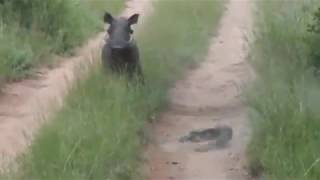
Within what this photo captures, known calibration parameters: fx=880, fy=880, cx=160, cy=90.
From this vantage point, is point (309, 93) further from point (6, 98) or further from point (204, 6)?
point (204, 6)

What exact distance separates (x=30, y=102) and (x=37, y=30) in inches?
147

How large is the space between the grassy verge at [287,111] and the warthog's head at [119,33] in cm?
168

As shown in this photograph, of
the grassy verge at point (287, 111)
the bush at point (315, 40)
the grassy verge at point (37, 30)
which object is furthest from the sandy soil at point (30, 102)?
the bush at point (315, 40)

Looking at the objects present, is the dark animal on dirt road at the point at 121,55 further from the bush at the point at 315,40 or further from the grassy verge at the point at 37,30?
the bush at the point at 315,40

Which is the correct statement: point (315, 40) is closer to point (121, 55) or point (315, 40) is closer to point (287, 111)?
point (121, 55)

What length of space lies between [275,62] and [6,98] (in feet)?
10.9

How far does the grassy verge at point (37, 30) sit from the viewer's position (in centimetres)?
1220

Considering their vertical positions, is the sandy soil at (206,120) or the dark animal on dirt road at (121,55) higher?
the dark animal on dirt road at (121,55)

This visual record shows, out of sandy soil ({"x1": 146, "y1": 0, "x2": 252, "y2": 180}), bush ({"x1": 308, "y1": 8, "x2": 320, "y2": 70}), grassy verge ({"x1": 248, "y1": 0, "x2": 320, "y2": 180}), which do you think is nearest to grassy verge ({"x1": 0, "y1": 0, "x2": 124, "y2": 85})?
Answer: sandy soil ({"x1": 146, "y1": 0, "x2": 252, "y2": 180})

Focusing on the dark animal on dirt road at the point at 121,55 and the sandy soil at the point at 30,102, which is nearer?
the sandy soil at the point at 30,102

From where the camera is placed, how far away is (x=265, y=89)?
28.9 ft

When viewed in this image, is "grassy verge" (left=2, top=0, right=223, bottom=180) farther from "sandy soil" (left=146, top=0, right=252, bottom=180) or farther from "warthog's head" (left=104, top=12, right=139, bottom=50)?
"warthog's head" (left=104, top=12, right=139, bottom=50)

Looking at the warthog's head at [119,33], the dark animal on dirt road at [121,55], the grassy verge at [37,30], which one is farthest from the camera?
the grassy verge at [37,30]

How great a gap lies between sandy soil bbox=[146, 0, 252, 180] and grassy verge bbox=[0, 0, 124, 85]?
223cm
